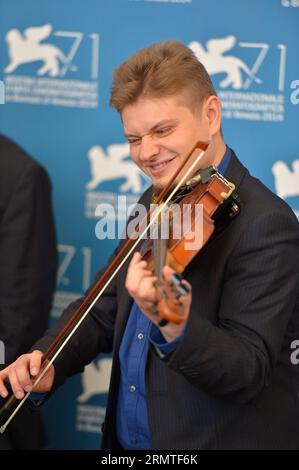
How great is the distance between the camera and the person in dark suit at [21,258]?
2.26 meters

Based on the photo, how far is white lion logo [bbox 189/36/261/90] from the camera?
7.60ft

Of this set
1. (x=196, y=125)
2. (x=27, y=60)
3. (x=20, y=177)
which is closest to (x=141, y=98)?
(x=196, y=125)

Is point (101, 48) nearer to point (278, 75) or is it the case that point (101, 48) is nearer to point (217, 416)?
point (278, 75)

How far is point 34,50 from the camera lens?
2578mm

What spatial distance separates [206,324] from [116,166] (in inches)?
53.1

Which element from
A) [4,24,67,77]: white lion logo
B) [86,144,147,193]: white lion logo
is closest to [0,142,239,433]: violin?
[86,144,147,193]: white lion logo

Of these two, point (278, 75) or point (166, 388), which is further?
point (278, 75)

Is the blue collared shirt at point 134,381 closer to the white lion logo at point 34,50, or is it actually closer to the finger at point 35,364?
the finger at point 35,364

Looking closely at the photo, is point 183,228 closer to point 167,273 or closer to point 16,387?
point 167,273

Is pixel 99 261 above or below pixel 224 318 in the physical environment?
below

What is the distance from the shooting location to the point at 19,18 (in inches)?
101

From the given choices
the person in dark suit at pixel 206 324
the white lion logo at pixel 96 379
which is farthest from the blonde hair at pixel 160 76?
the white lion logo at pixel 96 379

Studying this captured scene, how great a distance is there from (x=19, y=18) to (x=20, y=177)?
2.22 feet

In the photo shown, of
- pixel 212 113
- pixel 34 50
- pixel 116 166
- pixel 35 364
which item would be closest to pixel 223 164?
pixel 212 113
